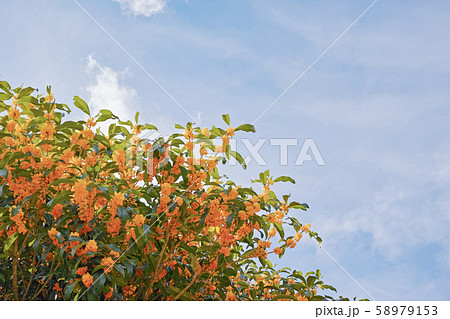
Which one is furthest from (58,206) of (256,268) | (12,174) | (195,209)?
(256,268)

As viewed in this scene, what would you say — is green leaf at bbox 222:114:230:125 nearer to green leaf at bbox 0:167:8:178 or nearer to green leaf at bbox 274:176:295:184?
green leaf at bbox 274:176:295:184

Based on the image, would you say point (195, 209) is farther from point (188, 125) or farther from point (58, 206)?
point (58, 206)

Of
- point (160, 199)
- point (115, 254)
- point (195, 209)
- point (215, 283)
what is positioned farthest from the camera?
point (215, 283)

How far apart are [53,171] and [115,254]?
0.57 m

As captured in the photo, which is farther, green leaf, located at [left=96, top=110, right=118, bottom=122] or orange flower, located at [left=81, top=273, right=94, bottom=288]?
green leaf, located at [left=96, top=110, right=118, bottom=122]

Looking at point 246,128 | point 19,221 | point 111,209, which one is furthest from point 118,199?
point 246,128

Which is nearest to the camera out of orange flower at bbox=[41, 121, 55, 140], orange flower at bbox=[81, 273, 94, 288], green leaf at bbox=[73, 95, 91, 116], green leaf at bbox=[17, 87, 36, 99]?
orange flower at bbox=[81, 273, 94, 288]

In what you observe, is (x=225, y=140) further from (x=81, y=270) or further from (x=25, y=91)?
(x=25, y=91)

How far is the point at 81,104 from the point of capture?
257 centimetres

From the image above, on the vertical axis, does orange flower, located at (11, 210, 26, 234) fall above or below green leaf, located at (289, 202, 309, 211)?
below

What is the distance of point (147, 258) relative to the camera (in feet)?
7.63

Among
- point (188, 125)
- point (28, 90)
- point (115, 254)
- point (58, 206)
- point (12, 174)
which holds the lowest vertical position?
point (115, 254)

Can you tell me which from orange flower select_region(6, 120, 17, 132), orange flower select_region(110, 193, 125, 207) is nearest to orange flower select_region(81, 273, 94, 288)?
orange flower select_region(110, 193, 125, 207)

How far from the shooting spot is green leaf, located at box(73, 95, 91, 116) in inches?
101
